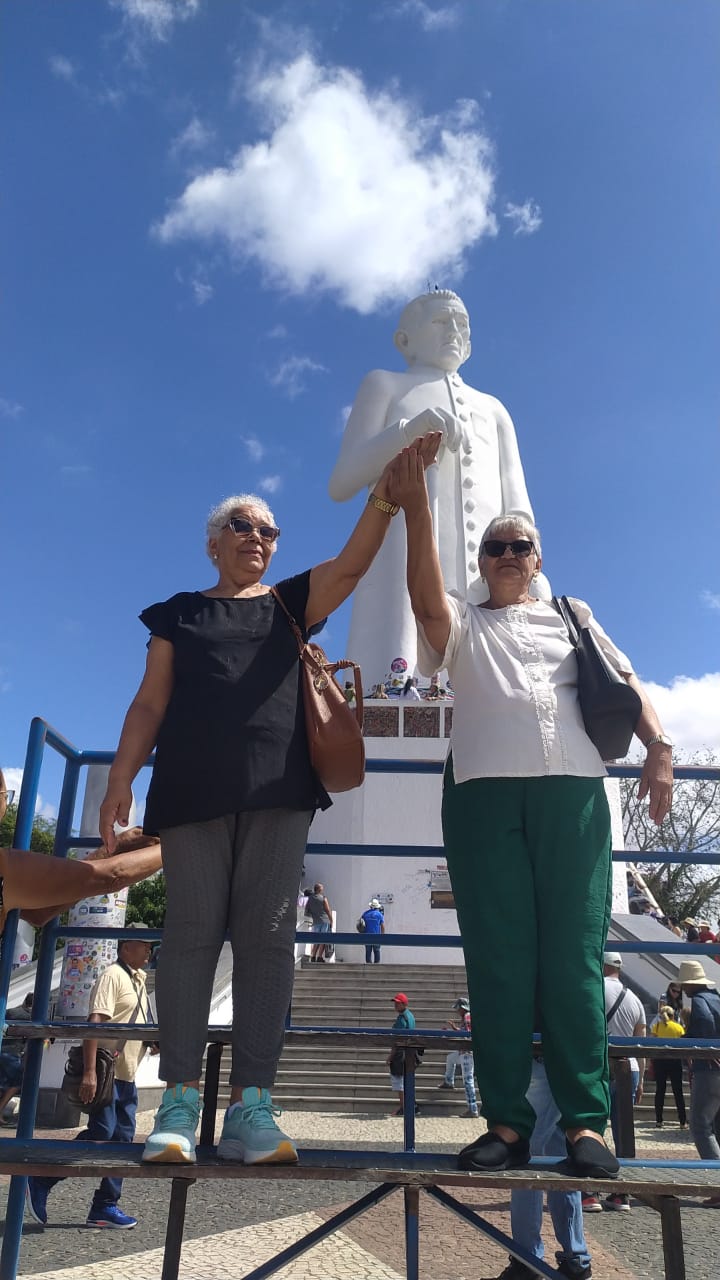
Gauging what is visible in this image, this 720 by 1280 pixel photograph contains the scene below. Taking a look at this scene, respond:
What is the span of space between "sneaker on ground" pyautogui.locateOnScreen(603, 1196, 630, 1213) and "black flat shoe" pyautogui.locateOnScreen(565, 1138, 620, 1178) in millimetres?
3823

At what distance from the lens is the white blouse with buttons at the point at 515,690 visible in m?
2.52

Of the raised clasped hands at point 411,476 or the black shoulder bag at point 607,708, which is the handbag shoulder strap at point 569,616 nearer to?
the black shoulder bag at point 607,708

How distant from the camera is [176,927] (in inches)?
93.3

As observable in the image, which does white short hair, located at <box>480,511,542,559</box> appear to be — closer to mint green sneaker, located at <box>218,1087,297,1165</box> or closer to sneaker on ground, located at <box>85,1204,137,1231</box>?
mint green sneaker, located at <box>218,1087,297,1165</box>

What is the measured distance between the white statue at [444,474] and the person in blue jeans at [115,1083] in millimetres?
11309

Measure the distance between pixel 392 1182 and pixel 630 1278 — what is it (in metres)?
2.54

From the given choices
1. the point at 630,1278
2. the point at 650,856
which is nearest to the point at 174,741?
the point at 650,856

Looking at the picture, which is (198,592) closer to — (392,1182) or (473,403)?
(392,1182)

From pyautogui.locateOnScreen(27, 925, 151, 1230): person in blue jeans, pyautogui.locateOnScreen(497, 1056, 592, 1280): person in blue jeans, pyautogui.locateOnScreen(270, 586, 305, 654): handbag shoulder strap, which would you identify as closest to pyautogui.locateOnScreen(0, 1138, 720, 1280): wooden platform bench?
pyautogui.locateOnScreen(497, 1056, 592, 1280): person in blue jeans

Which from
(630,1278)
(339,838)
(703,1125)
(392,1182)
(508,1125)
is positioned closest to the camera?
(392,1182)

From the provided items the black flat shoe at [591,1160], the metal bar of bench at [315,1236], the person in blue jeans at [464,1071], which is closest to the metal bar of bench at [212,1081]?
the metal bar of bench at [315,1236]

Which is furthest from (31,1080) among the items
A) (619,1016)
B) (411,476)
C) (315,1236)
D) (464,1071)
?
(464,1071)

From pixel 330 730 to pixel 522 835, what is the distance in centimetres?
57

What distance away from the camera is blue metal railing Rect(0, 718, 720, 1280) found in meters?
2.74
